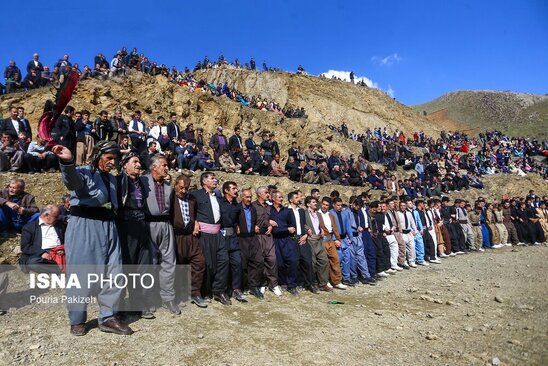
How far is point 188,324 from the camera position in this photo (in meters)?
4.07

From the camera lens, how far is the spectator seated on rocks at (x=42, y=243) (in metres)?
5.24

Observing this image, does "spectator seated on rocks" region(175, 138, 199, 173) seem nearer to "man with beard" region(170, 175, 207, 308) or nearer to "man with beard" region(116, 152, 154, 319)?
"man with beard" region(170, 175, 207, 308)

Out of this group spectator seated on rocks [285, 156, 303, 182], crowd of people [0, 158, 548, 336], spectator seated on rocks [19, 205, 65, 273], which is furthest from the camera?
spectator seated on rocks [285, 156, 303, 182]

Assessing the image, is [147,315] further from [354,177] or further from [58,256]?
[354,177]

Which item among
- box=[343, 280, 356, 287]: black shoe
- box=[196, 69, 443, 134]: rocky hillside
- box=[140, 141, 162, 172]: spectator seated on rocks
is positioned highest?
box=[196, 69, 443, 134]: rocky hillside

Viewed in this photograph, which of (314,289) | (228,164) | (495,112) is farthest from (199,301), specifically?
(495,112)

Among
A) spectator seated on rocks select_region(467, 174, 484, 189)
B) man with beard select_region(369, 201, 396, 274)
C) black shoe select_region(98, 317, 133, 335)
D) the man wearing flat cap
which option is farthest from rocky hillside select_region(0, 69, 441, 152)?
black shoe select_region(98, 317, 133, 335)

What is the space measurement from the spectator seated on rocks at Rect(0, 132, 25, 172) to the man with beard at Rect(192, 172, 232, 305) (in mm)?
5638

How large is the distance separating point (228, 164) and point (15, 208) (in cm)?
709

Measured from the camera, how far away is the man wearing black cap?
11.4 feet

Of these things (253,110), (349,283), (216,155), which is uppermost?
(253,110)

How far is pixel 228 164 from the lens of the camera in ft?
40.7

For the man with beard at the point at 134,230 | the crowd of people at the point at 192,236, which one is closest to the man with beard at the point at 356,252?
the crowd of people at the point at 192,236

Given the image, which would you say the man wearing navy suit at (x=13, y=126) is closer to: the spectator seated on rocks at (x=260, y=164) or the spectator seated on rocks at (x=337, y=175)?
the spectator seated on rocks at (x=260, y=164)
